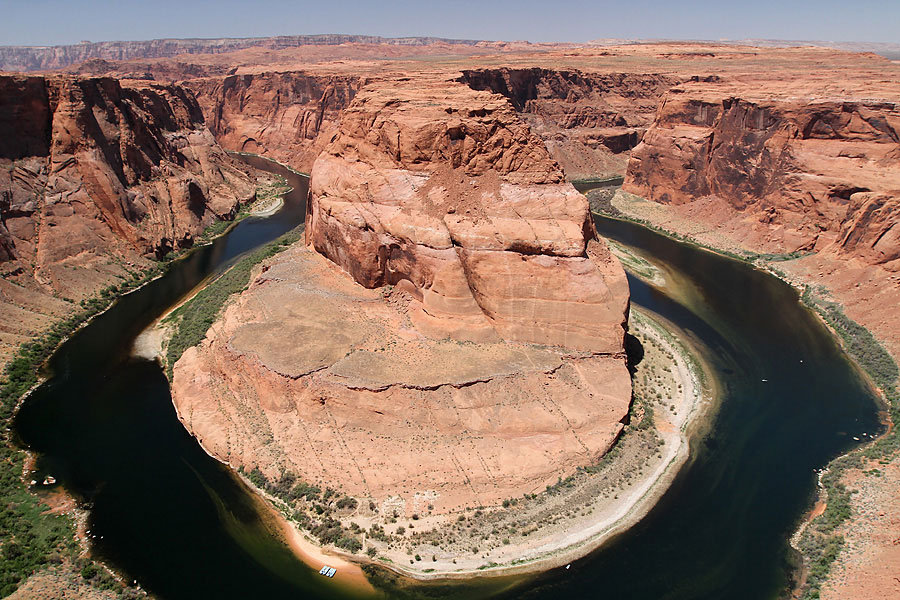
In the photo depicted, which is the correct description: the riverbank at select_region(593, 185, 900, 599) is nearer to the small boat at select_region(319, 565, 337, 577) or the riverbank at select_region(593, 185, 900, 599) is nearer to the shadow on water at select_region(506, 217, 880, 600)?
the shadow on water at select_region(506, 217, 880, 600)

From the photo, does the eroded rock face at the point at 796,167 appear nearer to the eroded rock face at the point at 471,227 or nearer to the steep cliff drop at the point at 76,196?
the eroded rock face at the point at 471,227

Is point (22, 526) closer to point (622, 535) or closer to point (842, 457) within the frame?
point (622, 535)

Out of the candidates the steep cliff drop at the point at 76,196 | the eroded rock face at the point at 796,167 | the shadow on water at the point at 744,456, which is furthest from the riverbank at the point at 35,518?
the eroded rock face at the point at 796,167

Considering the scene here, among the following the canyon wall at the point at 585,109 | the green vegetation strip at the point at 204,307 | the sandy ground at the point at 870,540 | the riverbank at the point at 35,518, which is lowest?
the riverbank at the point at 35,518

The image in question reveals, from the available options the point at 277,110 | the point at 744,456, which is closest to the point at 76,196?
the point at 744,456

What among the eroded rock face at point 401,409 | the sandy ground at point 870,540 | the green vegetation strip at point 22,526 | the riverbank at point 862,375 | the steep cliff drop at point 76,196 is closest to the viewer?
the sandy ground at point 870,540

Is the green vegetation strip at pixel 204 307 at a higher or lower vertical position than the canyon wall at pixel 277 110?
lower
